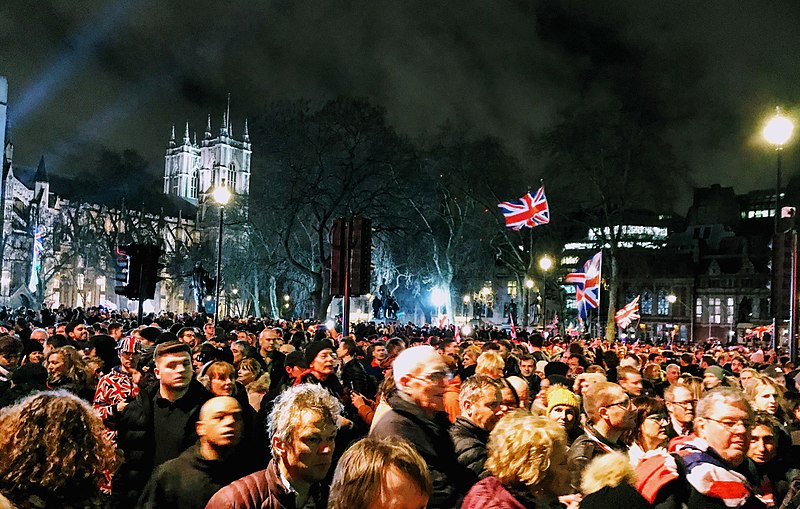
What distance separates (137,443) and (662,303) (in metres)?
79.9

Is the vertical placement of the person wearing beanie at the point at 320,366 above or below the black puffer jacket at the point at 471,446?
above

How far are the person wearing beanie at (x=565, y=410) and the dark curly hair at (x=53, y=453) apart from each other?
3.61 metres

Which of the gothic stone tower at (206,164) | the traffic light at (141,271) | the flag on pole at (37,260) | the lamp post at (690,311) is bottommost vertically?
the lamp post at (690,311)

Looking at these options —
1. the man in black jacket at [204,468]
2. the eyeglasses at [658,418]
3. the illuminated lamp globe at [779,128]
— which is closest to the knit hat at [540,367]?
the eyeglasses at [658,418]

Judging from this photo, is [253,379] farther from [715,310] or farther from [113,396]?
[715,310]

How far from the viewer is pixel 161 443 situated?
523cm

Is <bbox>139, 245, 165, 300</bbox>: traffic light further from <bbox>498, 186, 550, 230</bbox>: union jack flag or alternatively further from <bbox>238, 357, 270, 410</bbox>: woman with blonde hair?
<bbox>498, 186, 550, 230</bbox>: union jack flag

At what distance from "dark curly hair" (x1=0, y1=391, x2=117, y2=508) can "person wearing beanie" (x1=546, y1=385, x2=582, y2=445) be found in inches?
142

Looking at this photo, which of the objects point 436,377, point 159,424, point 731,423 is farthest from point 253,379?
point 731,423

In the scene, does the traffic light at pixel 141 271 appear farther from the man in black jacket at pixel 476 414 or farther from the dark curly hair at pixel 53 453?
the dark curly hair at pixel 53 453

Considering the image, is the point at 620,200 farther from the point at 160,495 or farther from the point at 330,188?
the point at 160,495

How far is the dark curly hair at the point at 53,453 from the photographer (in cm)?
285

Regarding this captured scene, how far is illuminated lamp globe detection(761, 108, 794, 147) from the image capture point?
52.2ft

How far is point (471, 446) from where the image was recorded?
4.38 metres
